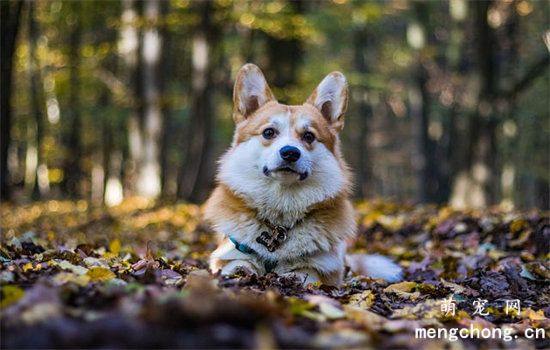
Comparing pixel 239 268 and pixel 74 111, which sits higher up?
pixel 74 111

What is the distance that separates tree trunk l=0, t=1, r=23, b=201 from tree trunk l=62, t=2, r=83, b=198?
3.25 m

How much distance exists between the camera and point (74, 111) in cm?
2117

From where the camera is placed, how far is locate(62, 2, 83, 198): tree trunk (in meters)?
20.7

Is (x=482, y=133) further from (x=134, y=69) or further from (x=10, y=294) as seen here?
(x=10, y=294)

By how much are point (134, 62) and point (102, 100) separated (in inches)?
416

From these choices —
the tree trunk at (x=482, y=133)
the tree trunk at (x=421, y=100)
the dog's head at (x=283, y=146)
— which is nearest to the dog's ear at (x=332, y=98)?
the dog's head at (x=283, y=146)

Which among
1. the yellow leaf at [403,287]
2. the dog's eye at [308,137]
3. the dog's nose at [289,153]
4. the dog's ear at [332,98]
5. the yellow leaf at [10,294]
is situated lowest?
the yellow leaf at [403,287]

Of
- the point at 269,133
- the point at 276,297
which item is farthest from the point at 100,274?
the point at 269,133

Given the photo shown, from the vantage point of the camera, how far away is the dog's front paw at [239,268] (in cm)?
432

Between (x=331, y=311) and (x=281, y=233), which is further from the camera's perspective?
(x=281, y=233)

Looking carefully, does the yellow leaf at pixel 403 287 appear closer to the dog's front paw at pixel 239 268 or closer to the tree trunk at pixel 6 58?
the dog's front paw at pixel 239 268

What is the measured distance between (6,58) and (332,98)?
37.2 ft

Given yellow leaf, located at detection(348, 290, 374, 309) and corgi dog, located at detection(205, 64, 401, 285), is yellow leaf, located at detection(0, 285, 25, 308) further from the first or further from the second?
corgi dog, located at detection(205, 64, 401, 285)

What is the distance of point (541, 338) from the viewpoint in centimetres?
323
